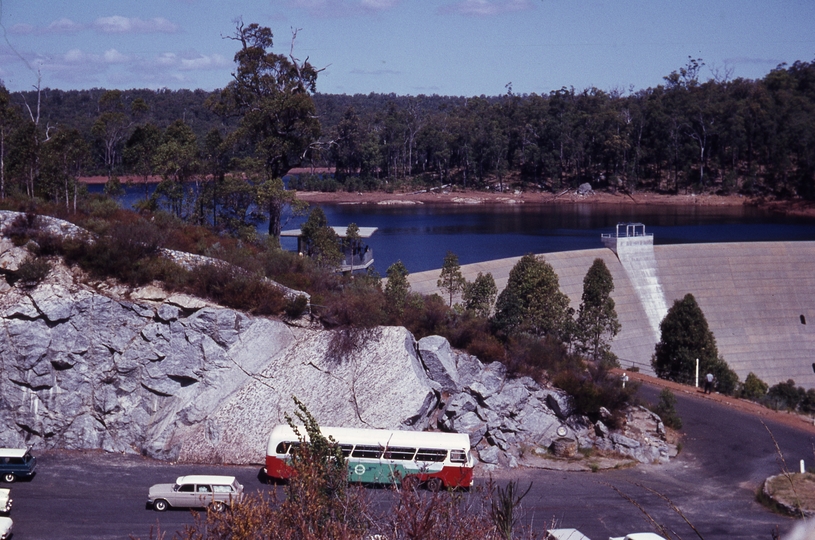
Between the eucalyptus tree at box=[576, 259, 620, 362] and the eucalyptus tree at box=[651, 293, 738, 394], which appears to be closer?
the eucalyptus tree at box=[576, 259, 620, 362]

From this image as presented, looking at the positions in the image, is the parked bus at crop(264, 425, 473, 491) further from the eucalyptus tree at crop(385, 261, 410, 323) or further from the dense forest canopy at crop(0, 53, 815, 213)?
the dense forest canopy at crop(0, 53, 815, 213)

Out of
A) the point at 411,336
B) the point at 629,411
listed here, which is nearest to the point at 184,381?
the point at 411,336

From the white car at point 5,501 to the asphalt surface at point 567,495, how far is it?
251 mm

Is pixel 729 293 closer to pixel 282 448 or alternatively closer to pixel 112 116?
pixel 282 448

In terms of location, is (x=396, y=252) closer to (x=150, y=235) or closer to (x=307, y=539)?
(x=150, y=235)

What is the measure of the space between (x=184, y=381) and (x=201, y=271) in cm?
274

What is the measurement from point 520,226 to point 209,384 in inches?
1698

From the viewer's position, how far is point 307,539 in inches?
240

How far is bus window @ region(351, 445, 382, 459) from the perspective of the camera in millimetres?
14016

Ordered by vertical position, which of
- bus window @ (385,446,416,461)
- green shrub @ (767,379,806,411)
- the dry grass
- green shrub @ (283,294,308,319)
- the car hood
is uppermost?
green shrub @ (283,294,308,319)

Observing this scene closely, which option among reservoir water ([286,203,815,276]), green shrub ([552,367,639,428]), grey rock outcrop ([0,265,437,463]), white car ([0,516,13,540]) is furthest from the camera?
reservoir water ([286,203,815,276])

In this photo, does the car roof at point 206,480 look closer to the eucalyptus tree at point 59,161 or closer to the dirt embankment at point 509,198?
the eucalyptus tree at point 59,161

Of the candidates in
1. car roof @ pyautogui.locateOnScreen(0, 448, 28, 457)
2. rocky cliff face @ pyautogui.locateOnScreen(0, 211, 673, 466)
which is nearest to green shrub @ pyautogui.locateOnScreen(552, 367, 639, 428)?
rocky cliff face @ pyautogui.locateOnScreen(0, 211, 673, 466)

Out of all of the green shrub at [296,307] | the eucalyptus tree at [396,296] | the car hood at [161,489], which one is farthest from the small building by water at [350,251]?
the car hood at [161,489]
